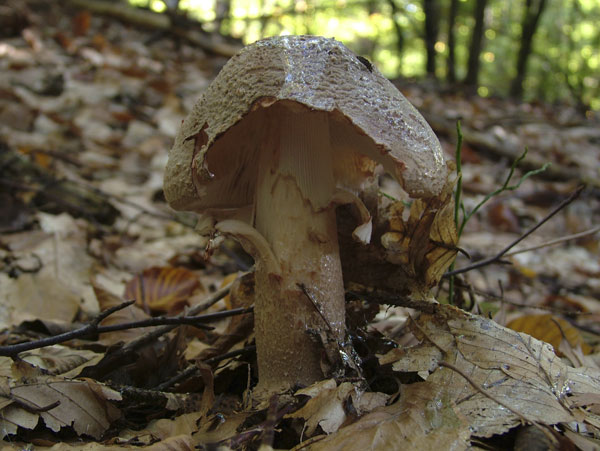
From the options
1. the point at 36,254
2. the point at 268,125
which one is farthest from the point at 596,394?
the point at 36,254

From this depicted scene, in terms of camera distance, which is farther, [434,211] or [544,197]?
[544,197]

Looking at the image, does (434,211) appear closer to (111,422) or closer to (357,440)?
(357,440)

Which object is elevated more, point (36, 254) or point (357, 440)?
point (357, 440)

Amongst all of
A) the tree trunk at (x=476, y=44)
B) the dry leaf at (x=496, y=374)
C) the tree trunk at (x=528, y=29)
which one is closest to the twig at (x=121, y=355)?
the dry leaf at (x=496, y=374)

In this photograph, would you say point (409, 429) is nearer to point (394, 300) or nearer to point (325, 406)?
point (325, 406)

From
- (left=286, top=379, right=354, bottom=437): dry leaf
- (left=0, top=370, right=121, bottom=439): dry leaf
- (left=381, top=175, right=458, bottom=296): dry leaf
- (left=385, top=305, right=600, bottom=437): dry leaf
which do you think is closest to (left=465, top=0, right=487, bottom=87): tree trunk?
(left=381, top=175, right=458, bottom=296): dry leaf

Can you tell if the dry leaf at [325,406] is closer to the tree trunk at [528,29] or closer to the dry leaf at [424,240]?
the dry leaf at [424,240]

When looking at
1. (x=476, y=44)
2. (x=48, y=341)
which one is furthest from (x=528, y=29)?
(x=48, y=341)
